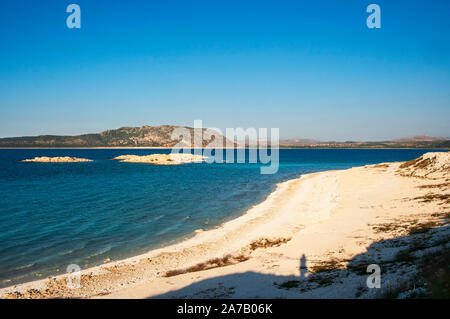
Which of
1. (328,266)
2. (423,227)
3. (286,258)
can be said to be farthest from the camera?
(423,227)

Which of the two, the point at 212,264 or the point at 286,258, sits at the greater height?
the point at 286,258

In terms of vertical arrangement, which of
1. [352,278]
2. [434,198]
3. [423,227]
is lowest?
[352,278]

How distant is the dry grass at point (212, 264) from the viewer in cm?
1420

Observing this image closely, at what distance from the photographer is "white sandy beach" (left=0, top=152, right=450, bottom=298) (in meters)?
10.3

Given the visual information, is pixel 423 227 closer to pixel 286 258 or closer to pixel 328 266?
pixel 328 266

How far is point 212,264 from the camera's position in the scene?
14977mm

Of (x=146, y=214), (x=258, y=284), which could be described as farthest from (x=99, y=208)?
(x=258, y=284)

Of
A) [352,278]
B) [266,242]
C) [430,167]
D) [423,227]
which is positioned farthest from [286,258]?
[430,167]

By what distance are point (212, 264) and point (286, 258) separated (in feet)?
13.0

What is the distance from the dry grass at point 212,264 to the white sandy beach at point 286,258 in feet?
0.18

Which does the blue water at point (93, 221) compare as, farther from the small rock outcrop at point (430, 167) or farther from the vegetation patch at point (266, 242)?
the small rock outcrop at point (430, 167)

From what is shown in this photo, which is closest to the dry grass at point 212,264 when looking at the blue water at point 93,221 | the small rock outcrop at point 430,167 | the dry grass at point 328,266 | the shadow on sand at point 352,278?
the shadow on sand at point 352,278

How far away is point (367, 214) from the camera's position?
21609 mm
